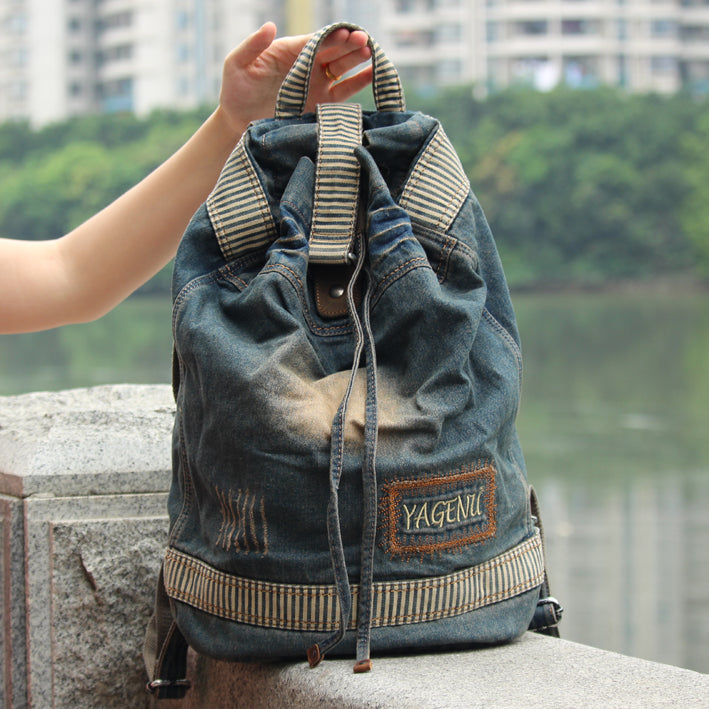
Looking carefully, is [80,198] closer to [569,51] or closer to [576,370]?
[576,370]

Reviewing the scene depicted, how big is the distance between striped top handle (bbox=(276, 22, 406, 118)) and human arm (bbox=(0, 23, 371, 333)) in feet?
0.28

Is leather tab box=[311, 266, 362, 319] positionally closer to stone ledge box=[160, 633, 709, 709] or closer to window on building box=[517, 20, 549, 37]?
stone ledge box=[160, 633, 709, 709]

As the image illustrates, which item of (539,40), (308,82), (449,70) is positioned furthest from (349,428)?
(539,40)

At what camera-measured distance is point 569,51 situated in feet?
159

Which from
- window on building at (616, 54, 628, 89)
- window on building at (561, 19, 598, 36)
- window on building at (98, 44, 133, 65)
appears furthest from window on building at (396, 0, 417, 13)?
window on building at (98, 44, 133, 65)

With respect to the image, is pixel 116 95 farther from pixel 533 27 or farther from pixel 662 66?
pixel 662 66

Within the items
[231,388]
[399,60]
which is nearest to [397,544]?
[231,388]

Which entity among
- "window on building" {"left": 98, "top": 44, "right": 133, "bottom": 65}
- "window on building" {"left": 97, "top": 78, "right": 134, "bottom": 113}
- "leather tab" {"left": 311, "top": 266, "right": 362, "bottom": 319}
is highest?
"window on building" {"left": 98, "top": 44, "right": 133, "bottom": 65}

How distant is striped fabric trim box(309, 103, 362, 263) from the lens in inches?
39.1

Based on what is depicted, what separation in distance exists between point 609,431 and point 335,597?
22218 millimetres

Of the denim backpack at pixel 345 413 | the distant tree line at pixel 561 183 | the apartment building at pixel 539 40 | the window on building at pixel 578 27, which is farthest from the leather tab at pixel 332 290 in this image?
the window on building at pixel 578 27

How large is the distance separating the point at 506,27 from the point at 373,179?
166ft

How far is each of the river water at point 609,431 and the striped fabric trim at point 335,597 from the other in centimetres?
Result: 859

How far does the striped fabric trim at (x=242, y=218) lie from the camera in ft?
3.30
